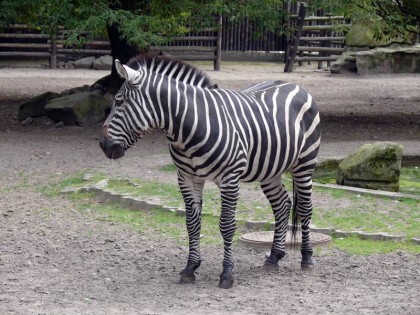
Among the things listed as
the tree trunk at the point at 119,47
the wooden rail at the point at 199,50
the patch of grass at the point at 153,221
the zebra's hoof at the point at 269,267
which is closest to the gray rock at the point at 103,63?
the wooden rail at the point at 199,50

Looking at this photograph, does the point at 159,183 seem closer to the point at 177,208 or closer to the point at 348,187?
the point at 177,208

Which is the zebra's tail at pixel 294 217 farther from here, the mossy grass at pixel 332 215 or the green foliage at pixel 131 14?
the green foliage at pixel 131 14

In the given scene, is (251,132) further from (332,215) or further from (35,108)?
(35,108)

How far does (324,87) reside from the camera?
22.8 metres

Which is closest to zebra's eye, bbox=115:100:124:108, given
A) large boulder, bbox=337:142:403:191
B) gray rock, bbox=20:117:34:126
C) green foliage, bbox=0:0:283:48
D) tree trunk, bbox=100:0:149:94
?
large boulder, bbox=337:142:403:191

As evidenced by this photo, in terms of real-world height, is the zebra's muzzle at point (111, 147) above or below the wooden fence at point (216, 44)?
above

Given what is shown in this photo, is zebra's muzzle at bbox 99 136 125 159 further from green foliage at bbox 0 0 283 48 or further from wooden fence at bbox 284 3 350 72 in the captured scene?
wooden fence at bbox 284 3 350 72

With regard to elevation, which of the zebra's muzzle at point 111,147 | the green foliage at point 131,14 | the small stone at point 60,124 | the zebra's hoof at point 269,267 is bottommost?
the small stone at point 60,124

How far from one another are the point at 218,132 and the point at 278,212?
3.80 ft

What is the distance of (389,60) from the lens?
25500 mm

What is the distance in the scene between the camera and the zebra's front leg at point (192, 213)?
7.05 m

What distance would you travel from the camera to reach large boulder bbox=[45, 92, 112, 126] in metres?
15.2

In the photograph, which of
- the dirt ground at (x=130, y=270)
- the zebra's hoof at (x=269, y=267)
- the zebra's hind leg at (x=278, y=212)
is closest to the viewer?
the dirt ground at (x=130, y=270)

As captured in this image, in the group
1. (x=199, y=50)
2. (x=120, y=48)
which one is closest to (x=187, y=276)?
(x=120, y=48)
